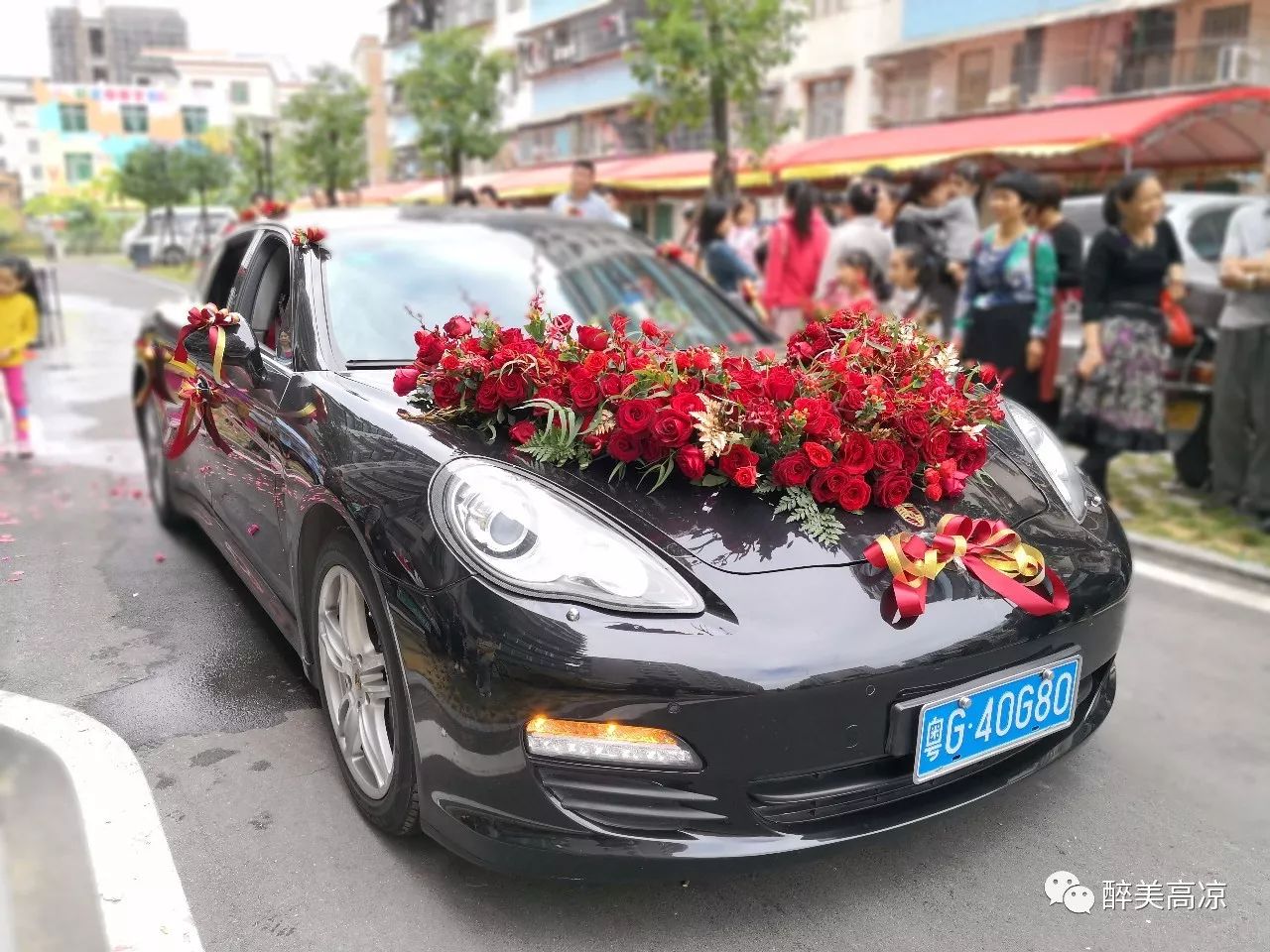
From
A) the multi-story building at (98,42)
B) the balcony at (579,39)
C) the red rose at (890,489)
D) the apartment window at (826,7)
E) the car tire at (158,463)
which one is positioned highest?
the multi-story building at (98,42)

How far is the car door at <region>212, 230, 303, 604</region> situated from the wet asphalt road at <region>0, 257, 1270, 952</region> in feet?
1.41

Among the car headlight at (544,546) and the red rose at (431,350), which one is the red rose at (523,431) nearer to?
the car headlight at (544,546)

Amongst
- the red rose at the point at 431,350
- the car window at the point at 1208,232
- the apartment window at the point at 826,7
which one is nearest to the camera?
the red rose at the point at 431,350

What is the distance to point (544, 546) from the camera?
202 centimetres

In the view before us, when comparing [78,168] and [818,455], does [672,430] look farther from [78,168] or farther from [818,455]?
[78,168]

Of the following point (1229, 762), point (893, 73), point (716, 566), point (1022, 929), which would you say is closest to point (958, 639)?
point (716, 566)

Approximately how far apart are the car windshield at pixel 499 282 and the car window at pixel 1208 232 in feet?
14.3

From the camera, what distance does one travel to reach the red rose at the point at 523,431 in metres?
2.28

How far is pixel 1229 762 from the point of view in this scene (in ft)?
9.40

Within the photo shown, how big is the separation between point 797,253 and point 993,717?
4559mm

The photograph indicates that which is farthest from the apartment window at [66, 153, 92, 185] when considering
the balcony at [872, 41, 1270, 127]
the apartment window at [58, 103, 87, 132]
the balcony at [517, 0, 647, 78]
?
the balcony at [872, 41, 1270, 127]

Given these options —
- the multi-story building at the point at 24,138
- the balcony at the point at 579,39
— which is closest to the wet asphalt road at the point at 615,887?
the balcony at the point at 579,39

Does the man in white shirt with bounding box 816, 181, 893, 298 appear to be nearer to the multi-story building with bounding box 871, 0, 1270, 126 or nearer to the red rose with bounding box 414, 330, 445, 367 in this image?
the red rose with bounding box 414, 330, 445, 367

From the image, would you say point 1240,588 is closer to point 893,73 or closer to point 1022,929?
point 1022,929
